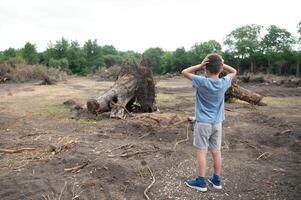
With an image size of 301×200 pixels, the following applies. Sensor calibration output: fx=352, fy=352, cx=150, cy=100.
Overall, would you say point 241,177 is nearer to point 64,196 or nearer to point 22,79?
point 64,196

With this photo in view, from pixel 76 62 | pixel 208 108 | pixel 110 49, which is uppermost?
pixel 110 49

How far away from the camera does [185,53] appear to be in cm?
5656

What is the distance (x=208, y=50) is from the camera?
204 ft

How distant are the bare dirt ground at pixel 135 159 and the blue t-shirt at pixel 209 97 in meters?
0.93

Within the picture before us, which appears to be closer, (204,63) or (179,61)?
(204,63)

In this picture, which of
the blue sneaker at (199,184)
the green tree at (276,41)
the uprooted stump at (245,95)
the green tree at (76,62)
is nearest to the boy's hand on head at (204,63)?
the blue sneaker at (199,184)

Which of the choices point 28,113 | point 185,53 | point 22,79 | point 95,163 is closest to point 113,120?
point 28,113

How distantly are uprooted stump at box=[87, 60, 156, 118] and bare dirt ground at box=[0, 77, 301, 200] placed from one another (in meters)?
0.72

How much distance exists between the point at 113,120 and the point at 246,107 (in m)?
4.94

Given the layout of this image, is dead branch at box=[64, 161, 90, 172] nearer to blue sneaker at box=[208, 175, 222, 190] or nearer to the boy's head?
blue sneaker at box=[208, 175, 222, 190]

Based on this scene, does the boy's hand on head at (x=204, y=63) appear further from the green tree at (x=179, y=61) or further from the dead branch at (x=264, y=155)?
the green tree at (x=179, y=61)

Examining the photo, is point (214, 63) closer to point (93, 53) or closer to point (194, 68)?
point (194, 68)

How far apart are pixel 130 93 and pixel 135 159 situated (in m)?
5.13

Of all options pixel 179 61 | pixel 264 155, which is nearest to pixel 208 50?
pixel 179 61
